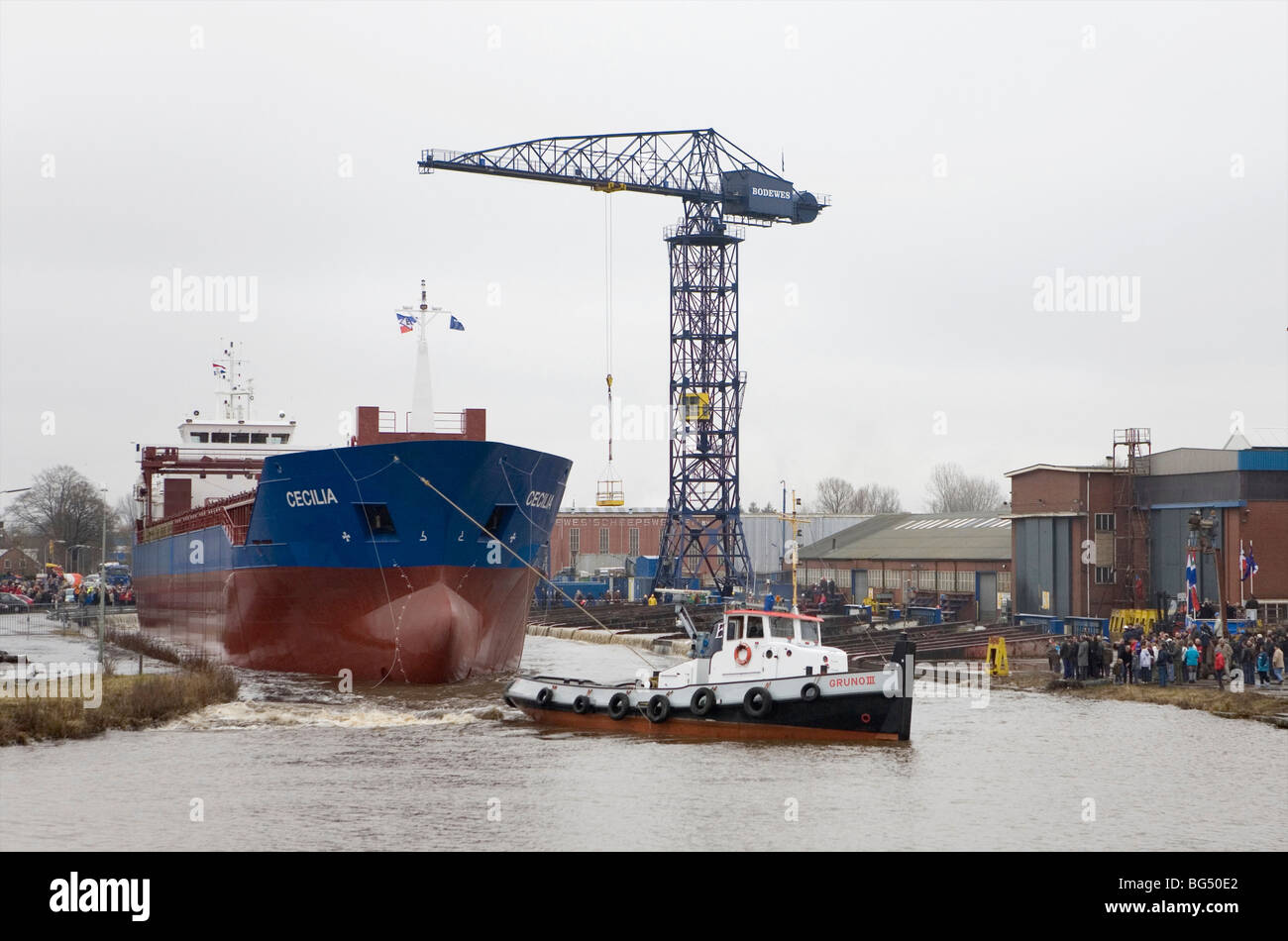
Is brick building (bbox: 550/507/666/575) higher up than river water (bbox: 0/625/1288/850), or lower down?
higher up

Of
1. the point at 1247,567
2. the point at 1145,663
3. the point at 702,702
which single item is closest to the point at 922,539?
the point at 1247,567

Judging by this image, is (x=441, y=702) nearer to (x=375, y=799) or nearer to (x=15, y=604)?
(x=375, y=799)

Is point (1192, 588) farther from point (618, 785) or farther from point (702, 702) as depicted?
point (618, 785)

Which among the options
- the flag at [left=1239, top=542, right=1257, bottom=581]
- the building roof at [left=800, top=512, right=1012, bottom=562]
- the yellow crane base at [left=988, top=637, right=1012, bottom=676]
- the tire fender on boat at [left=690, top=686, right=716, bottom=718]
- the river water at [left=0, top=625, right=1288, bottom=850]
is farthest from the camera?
the building roof at [left=800, top=512, right=1012, bottom=562]

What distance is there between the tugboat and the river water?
1.92 ft

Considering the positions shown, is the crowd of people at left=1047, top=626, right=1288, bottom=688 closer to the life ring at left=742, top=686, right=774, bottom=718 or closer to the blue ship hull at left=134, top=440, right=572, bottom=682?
the life ring at left=742, top=686, right=774, bottom=718

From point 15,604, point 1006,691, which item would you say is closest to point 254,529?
point 1006,691

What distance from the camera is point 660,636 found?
177 ft

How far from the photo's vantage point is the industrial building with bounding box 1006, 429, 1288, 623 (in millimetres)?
42250

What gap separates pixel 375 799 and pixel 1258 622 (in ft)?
99.1

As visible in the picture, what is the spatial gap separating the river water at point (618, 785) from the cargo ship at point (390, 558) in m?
3.79

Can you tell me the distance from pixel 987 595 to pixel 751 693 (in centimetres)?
3171

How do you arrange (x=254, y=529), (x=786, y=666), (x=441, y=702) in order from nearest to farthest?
(x=786, y=666)
(x=441, y=702)
(x=254, y=529)
